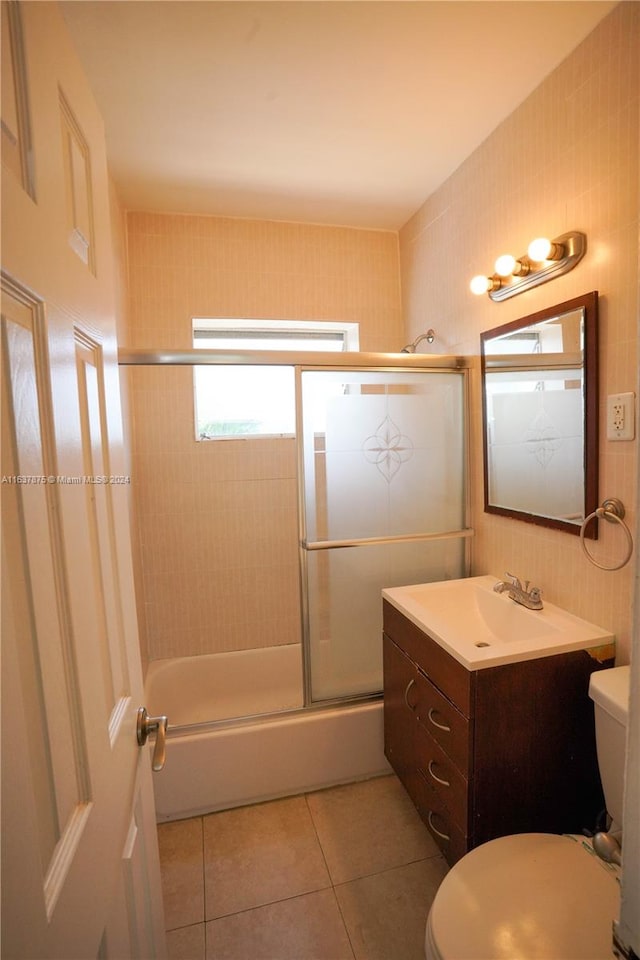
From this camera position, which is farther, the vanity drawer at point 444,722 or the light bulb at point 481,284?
the light bulb at point 481,284

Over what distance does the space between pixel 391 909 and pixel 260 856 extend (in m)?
0.50

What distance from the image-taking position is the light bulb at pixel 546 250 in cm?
138

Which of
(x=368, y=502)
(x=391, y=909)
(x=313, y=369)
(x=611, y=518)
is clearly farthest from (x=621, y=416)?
(x=391, y=909)

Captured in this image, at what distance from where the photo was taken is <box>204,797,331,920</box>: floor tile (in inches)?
57.8

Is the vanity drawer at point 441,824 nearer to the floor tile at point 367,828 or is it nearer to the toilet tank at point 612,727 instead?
the floor tile at point 367,828

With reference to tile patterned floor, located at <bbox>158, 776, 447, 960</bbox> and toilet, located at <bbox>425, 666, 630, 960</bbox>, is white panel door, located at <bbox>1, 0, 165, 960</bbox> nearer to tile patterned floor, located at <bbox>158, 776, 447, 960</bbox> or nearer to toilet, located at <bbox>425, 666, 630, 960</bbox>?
toilet, located at <bbox>425, 666, 630, 960</bbox>

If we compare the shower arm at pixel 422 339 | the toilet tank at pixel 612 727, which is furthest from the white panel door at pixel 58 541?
the shower arm at pixel 422 339

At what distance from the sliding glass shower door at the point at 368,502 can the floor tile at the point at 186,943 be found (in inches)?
31.4

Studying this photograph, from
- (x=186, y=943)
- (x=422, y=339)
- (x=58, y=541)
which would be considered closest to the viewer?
(x=58, y=541)

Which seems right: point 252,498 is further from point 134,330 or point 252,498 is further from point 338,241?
point 338,241

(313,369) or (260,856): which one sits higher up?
(313,369)

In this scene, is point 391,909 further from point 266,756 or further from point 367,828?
point 266,756

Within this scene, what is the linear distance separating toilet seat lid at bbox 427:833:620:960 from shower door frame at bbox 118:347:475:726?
921 mm

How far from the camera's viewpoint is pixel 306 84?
56.1 inches
